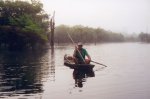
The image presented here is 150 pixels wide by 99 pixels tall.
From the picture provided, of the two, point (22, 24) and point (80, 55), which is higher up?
point (22, 24)

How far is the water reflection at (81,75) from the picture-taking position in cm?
2320

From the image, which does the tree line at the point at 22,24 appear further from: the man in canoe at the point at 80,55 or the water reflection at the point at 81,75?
the water reflection at the point at 81,75

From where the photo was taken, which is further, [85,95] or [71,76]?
[71,76]

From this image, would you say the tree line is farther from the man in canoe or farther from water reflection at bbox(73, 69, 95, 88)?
water reflection at bbox(73, 69, 95, 88)

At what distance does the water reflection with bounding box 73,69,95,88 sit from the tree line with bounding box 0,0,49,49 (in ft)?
144

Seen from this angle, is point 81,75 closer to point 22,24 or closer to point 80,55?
point 80,55

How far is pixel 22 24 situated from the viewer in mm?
73500

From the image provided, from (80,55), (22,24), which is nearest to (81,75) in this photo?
(80,55)

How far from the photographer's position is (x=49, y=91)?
1991cm

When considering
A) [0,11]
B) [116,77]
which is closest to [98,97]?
[116,77]

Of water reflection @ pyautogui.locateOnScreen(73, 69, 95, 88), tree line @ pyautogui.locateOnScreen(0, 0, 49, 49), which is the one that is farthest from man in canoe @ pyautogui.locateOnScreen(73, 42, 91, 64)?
tree line @ pyautogui.locateOnScreen(0, 0, 49, 49)

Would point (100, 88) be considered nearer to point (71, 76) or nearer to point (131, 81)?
point (131, 81)

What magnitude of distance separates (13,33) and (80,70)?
44.9 meters

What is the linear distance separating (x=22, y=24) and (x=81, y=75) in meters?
48.5
